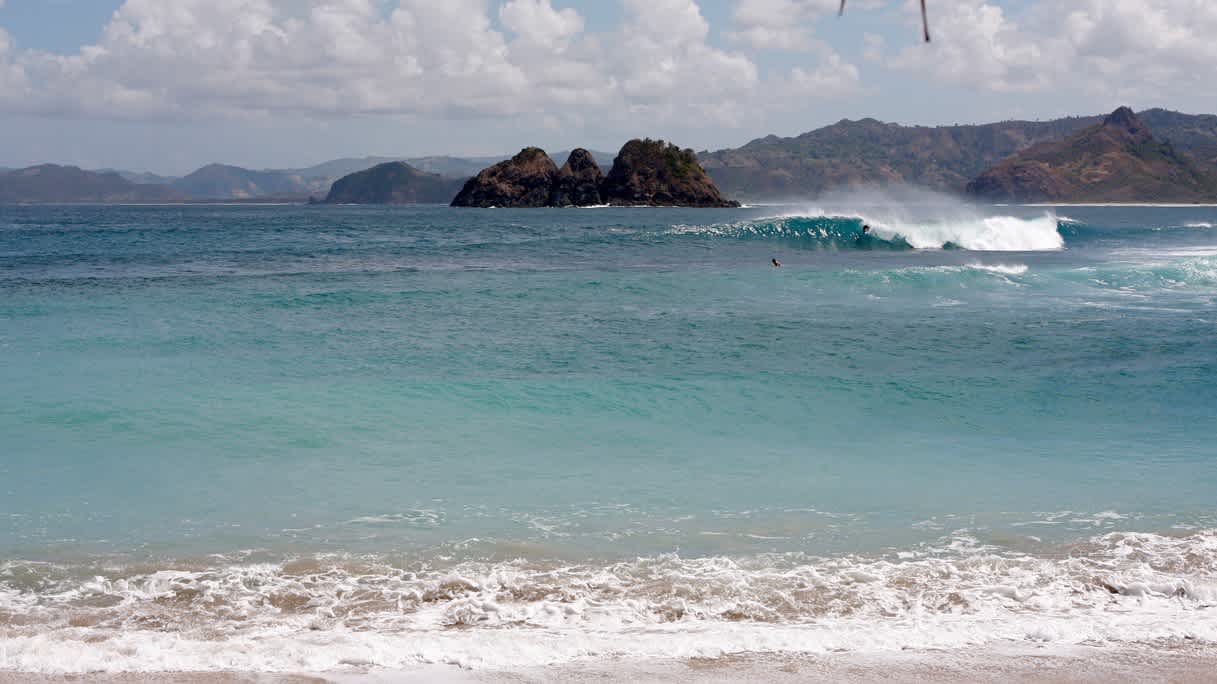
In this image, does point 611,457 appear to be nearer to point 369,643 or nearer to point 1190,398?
point 369,643

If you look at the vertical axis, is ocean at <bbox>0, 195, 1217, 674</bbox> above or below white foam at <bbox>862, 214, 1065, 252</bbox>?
below

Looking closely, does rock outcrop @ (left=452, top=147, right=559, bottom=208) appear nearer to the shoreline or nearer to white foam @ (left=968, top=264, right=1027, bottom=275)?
white foam @ (left=968, top=264, right=1027, bottom=275)

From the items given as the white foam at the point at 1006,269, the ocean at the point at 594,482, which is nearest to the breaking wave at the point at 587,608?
the ocean at the point at 594,482

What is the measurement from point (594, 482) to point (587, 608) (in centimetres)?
312

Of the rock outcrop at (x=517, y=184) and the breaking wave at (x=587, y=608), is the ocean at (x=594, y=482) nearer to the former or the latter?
the breaking wave at (x=587, y=608)

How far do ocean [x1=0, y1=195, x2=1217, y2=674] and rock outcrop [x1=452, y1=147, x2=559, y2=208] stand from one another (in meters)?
128

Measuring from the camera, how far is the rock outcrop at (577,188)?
149375 mm

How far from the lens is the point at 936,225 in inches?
2023

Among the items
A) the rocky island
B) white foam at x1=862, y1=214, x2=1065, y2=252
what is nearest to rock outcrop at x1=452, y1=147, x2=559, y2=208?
the rocky island

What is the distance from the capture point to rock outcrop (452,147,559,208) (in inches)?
5871

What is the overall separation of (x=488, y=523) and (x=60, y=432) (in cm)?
630

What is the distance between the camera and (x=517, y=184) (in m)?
A: 150

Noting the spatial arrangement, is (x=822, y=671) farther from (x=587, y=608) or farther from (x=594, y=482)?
(x=594, y=482)

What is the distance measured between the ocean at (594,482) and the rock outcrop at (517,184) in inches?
5057
